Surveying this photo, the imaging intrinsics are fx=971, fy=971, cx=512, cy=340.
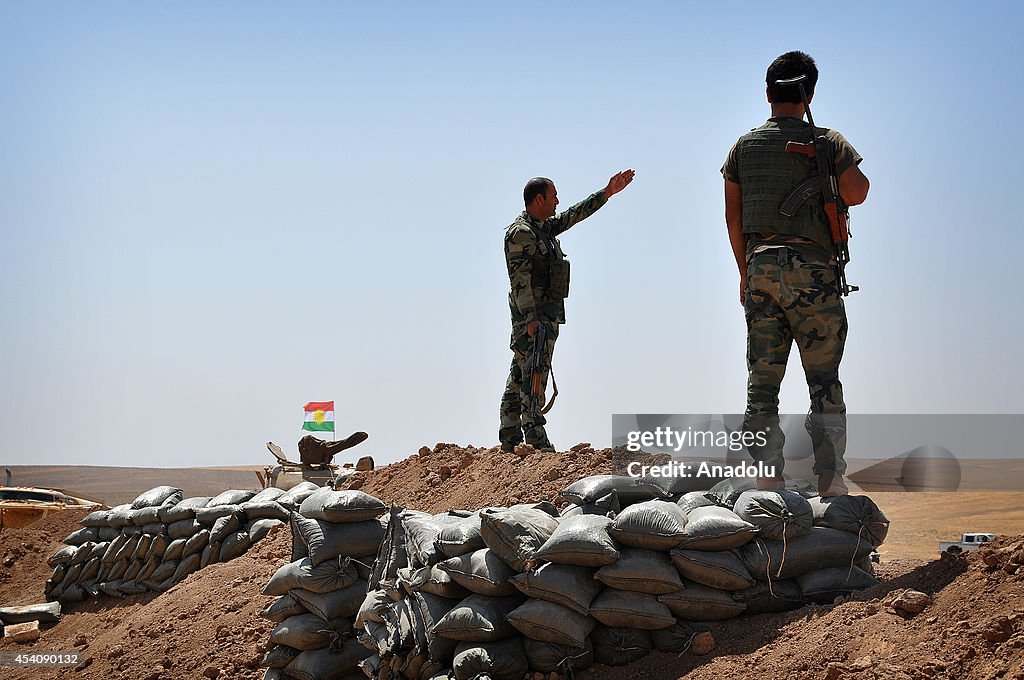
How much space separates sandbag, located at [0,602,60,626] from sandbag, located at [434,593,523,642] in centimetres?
658

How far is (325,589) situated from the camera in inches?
194

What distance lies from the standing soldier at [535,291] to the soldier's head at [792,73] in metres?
2.69

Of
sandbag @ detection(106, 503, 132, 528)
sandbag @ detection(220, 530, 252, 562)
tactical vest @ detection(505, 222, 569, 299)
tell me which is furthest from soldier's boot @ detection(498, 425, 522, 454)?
sandbag @ detection(106, 503, 132, 528)

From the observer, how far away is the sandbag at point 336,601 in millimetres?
4875

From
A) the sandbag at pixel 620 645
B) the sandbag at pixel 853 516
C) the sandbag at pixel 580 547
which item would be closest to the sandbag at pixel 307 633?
the sandbag at pixel 580 547

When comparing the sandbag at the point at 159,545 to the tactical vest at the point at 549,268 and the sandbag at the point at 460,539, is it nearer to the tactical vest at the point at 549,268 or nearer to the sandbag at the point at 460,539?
the tactical vest at the point at 549,268

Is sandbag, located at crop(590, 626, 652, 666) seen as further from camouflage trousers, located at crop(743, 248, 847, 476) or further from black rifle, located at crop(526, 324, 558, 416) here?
black rifle, located at crop(526, 324, 558, 416)

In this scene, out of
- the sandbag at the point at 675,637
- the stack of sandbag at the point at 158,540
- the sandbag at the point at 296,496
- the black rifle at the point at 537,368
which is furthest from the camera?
the stack of sandbag at the point at 158,540

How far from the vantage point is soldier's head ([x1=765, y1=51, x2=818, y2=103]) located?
174 inches

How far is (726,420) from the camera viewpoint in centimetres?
484

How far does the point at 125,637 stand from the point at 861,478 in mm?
5211

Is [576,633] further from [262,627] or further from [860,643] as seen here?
[262,627]

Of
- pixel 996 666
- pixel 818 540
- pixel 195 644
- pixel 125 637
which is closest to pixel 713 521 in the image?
pixel 818 540

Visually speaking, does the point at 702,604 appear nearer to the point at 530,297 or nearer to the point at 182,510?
the point at 530,297
